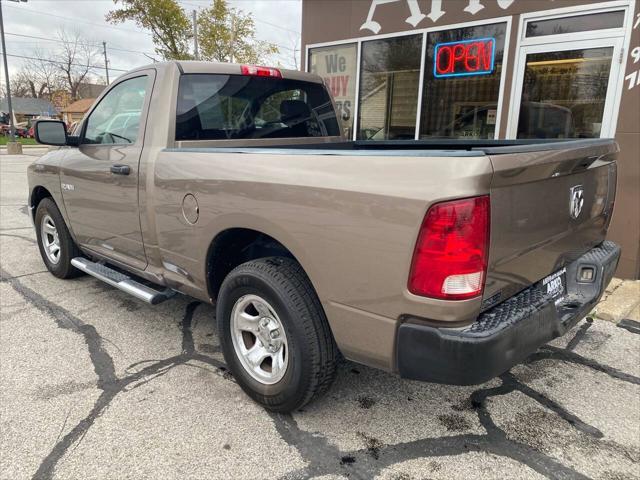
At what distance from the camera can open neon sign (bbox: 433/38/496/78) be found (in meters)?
5.95

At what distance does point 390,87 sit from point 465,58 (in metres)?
1.31

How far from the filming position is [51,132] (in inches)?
153

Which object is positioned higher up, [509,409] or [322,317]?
[322,317]

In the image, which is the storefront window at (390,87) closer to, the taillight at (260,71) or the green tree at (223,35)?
the taillight at (260,71)

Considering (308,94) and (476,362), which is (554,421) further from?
(308,94)

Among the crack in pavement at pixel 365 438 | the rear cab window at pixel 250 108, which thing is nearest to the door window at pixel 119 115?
the rear cab window at pixel 250 108

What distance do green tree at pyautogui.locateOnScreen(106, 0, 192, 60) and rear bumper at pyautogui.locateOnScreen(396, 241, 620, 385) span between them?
2219 centimetres

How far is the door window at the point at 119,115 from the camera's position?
3445 millimetres

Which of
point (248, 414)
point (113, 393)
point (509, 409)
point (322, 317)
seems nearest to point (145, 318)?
point (113, 393)

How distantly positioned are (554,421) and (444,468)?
2.69 ft

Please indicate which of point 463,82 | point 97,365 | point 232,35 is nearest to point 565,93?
point 463,82

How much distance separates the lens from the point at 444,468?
2289 millimetres

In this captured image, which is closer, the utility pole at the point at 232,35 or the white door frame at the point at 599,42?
the white door frame at the point at 599,42

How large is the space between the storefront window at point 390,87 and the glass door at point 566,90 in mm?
1558
